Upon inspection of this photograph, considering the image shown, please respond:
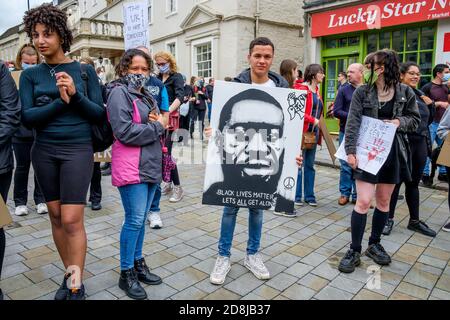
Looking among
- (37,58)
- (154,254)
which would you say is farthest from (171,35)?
(154,254)

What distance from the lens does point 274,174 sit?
3.09m

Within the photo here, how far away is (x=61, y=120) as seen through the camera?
8.53ft

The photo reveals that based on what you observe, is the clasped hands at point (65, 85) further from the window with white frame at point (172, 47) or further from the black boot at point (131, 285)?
the window with white frame at point (172, 47)

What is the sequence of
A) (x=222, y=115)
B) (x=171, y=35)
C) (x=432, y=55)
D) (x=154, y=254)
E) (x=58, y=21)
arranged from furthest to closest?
(x=171, y=35), (x=432, y=55), (x=154, y=254), (x=222, y=115), (x=58, y=21)

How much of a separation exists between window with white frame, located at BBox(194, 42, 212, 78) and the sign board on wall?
31.2 ft

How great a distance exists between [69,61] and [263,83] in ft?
5.09

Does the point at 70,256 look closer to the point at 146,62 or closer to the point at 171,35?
the point at 146,62

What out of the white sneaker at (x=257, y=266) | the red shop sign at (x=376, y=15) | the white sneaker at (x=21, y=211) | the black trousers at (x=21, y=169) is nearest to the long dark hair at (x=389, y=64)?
the white sneaker at (x=257, y=266)

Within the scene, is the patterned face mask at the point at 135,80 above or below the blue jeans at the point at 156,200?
above

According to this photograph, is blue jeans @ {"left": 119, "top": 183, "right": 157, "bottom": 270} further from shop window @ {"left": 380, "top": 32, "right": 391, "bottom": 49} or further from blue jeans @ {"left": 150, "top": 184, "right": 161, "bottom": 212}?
shop window @ {"left": 380, "top": 32, "right": 391, "bottom": 49}

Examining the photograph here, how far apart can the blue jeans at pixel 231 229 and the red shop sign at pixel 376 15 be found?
27.7 feet

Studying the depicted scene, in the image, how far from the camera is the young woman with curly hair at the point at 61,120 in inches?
101

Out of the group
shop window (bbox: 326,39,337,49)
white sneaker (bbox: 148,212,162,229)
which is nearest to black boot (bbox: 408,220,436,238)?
white sneaker (bbox: 148,212,162,229)
